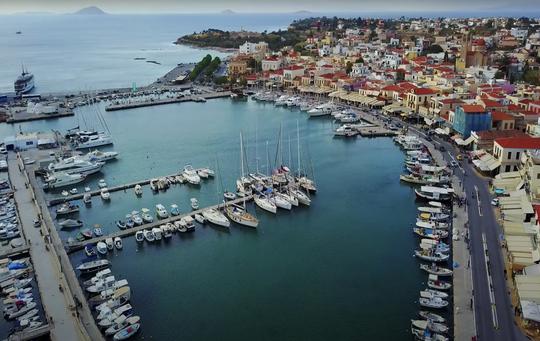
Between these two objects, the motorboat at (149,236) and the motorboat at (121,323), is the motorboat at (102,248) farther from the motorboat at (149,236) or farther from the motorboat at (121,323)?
the motorboat at (121,323)

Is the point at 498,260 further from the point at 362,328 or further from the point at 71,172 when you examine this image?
the point at 71,172

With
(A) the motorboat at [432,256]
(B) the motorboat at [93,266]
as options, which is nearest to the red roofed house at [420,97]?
(A) the motorboat at [432,256]

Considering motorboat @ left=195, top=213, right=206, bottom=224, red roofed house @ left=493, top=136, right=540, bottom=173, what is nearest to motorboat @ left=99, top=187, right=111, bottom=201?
motorboat @ left=195, top=213, right=206, bottom=224

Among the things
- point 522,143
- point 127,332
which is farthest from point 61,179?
point 522,143

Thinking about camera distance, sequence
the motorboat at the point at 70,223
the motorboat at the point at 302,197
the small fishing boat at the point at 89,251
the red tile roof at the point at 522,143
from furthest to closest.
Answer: the red tile roof at the point at 522,143 → the motorboat at the point at 302,197 → the motorboat at the point at 70,223 → the small fishing boat at the point at 89,251

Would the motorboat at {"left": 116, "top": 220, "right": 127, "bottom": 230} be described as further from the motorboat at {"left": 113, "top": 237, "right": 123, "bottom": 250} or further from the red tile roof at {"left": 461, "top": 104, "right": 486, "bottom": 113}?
the red tile roof at {"left": 461, "top": 104, "right": 486, "bottom": 113}

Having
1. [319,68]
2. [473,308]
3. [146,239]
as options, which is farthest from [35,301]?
[319,68]

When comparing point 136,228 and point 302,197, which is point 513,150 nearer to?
point 302,197
